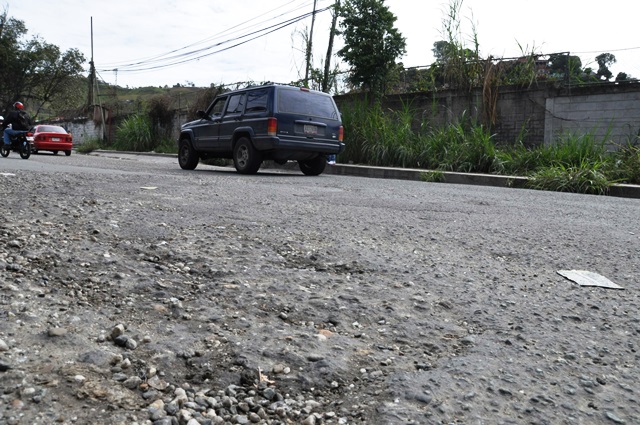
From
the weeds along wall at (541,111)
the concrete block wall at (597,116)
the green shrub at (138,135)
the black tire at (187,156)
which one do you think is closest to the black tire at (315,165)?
the black tire at (187,156)

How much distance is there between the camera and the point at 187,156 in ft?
42.7

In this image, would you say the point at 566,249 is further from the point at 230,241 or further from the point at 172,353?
the point at 172,353

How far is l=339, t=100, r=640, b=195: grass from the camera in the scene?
9844 millimetres

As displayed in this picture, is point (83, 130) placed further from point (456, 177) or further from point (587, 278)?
point (587, 278)

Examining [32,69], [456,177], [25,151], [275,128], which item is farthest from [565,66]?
[32,69]

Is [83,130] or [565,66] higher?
[565,66]

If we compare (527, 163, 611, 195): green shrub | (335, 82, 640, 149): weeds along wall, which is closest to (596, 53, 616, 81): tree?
(335, 82, 640, 149): weeds along wall

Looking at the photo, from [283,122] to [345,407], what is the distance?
937cm

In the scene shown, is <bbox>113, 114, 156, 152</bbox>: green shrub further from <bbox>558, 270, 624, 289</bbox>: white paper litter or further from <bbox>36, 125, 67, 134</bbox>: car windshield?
<bbox>558, 270, 624, 289</bbox>: white paper litter

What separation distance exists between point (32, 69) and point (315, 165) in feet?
132

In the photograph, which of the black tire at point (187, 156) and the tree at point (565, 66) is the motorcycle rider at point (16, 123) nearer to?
the black tire at point (187, 156)

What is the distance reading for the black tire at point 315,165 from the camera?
469 inches

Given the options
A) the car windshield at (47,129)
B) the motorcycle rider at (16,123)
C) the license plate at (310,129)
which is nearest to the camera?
the license plate at (310,129)

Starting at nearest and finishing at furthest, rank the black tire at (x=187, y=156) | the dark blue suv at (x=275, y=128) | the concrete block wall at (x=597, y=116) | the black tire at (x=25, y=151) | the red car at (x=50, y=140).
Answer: the dark blue suv at (x=275, y=128) → the black tire at (x=187, y=156) → the concrete block wall at (x=597, y=116) → the black tire at (x=25, y=151) → the red car at (x=50, y=140)
